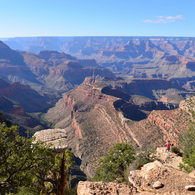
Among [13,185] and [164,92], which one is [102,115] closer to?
[13,185]

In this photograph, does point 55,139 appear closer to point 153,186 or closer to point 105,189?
point 105,189

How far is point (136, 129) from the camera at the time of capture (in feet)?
168

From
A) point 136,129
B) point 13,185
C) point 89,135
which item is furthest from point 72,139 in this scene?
point 13,185

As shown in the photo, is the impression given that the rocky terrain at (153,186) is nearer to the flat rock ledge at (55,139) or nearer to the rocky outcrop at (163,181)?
the rocky outcrop at (163,181)

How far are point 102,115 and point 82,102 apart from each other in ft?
82.4

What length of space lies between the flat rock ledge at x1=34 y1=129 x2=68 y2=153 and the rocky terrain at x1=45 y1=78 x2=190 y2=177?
1704 cm

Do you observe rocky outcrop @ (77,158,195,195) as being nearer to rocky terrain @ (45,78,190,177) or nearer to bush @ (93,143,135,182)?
bush @ (93,143,135,182)

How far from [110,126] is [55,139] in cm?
4605

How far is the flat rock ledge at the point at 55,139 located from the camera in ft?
55.2

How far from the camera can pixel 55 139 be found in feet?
60.3

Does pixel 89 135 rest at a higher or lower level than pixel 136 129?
lower

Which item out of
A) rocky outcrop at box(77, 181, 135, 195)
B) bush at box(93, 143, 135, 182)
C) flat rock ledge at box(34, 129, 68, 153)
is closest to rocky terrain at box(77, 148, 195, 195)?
rocky outcrop at box(77, 181, 135, 195)

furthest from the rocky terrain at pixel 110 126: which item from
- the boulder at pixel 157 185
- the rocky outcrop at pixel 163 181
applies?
the boulder at pixel 157 185

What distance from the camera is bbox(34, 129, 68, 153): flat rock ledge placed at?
1683 cm
